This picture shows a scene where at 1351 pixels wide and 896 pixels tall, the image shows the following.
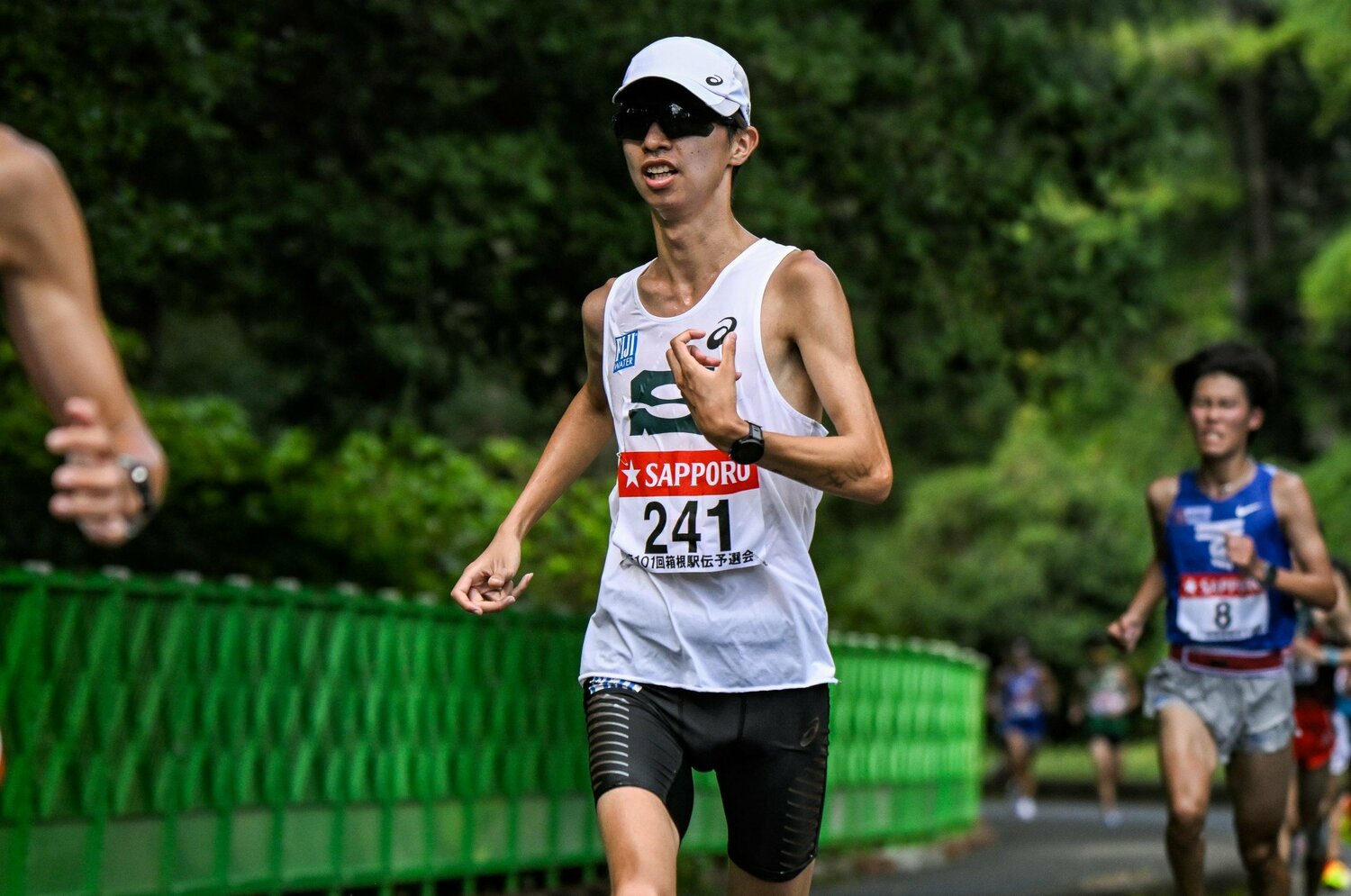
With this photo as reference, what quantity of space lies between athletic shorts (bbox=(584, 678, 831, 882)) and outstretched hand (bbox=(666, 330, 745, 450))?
2.72 ft

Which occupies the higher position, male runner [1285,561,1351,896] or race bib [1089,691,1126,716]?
race bib [1089,691,1126,716]

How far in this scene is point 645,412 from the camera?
16.7ft

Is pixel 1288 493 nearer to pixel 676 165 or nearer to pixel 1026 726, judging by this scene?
pixel 676 165

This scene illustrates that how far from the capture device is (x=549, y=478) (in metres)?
5.54

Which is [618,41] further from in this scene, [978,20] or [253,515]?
[978,20]

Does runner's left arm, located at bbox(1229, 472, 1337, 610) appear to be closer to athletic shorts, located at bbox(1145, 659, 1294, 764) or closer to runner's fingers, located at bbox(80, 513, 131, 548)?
athletic shorts, located at bbox(1145, 659, 1294, 764)

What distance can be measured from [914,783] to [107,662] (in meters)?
11.5

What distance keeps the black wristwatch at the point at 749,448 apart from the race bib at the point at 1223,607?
13.4 ft

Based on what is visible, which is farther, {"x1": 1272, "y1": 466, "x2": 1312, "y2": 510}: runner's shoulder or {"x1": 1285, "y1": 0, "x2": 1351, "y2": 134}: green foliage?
{"x1": 1285, "y1": 0, "x2": 1351, "y2": 134}: green foliage

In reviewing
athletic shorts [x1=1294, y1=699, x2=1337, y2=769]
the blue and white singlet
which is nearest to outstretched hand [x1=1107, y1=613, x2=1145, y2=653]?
the blue and white singlet

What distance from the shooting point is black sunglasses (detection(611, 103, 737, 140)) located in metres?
5.05

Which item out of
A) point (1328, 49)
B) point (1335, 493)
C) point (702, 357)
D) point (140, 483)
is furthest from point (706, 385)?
point (1328, 49)

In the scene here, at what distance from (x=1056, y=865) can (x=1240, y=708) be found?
33.4 feet

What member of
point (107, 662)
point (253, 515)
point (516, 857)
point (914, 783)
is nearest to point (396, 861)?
point (516, 857)
